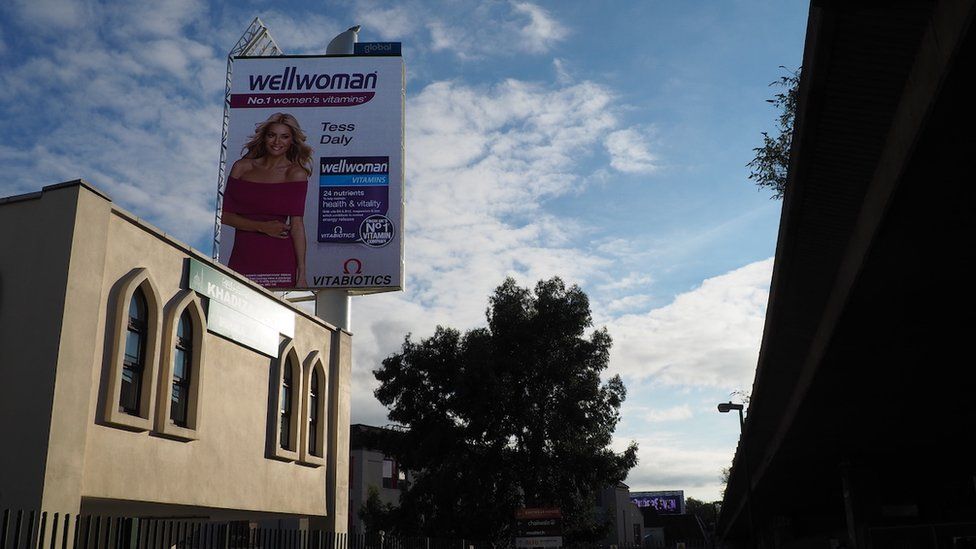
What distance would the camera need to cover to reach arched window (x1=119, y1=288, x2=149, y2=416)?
652 inches

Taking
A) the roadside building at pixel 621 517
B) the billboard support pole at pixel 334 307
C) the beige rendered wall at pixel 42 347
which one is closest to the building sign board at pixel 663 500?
the roadside building at pixel 621 517

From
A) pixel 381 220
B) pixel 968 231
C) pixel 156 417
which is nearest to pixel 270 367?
pixel 156 417

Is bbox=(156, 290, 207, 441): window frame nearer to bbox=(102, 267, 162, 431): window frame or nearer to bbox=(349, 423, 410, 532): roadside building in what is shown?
bbox=(102, 267, 162, 431): window frame

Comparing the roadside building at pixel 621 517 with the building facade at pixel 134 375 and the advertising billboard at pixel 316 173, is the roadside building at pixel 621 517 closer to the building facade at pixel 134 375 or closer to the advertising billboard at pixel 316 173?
the advertising billboard at pixel 316 173

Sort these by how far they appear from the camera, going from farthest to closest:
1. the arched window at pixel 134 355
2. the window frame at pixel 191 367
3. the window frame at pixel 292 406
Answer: the window frame at pixel 292 406, the window frame at pixel 191 367, the arched window at pixel 134 355

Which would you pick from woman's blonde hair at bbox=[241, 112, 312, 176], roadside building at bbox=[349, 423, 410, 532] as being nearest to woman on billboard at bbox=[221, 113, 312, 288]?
woman's blonde hair at bbox=[241, 112, 312, 176]

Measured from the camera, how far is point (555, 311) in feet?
142

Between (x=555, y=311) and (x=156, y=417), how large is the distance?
28054 millimetres

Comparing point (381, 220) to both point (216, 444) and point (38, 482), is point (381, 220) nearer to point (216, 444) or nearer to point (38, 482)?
point (216, 444)

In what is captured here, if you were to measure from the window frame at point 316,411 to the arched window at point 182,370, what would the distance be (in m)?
5.31

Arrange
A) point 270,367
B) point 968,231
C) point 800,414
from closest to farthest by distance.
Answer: point 968,231 < point 800,414 < point 270,367

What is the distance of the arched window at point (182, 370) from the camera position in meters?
18.0

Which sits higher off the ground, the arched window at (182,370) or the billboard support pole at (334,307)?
the billboard support pole at (334,307)

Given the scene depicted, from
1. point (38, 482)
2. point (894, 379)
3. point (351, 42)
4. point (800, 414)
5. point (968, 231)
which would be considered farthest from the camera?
point (351, 42)
